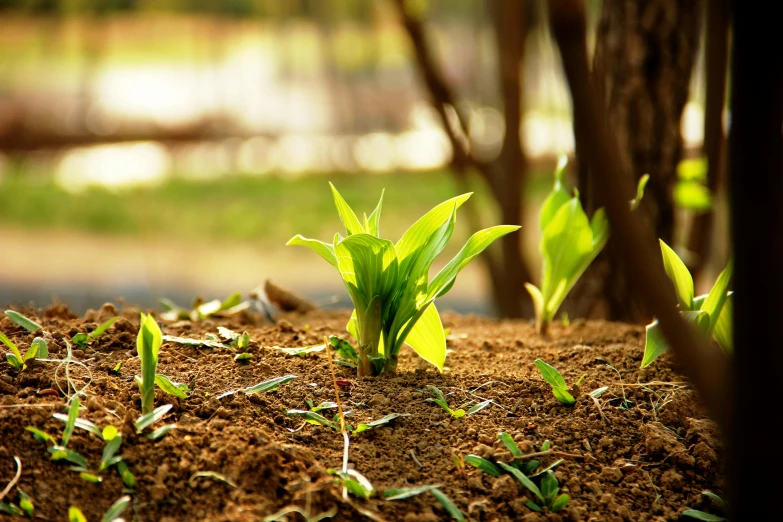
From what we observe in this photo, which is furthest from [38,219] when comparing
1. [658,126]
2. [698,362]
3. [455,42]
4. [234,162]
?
[698,362]

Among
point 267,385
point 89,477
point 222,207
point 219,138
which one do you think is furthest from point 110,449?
point 219,138

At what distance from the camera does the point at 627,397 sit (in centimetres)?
112

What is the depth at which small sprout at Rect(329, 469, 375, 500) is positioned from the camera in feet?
2.79

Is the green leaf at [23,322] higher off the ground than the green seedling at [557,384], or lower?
higher

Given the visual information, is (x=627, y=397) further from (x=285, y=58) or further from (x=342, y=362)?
(x=285, y=58)

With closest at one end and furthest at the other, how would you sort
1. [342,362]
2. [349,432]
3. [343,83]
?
[349,432] → [342,362] → [343,83]

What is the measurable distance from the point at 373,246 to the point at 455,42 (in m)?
7.07

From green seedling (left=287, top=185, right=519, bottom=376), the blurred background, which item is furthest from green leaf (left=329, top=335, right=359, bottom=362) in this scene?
the blurred background

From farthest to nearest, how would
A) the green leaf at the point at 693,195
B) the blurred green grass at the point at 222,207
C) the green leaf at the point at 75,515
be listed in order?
the blurred green grass at the point at 222,207 < the green leaf at the point at 693,195 < the green leaf at the point at 75,515

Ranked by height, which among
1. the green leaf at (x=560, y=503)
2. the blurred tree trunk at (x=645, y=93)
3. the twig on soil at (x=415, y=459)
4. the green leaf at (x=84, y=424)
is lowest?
the green leaf at (x=560, y=503)

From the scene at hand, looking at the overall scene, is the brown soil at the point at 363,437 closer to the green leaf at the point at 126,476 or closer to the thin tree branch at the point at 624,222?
the green leaf at the point at 126,476

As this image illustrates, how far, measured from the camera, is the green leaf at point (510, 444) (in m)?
0.94

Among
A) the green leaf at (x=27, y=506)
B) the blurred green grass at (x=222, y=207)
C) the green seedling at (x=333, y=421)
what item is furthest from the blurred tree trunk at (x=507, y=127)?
the blurred green grass at (x=222, y=207)

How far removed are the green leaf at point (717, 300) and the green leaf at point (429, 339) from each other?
398 mm
